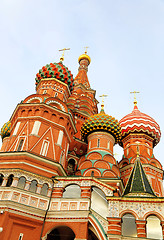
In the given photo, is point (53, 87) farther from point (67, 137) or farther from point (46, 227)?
point (46, 227)

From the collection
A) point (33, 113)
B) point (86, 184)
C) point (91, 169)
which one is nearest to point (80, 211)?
point (86, 184)

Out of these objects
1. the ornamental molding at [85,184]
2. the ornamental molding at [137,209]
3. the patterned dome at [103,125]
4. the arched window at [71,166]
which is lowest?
the ornamental molding at [137,209]

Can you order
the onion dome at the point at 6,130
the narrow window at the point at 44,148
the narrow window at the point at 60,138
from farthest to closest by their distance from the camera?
the onion dome at the point at 6,130, the narrow window at the point at 60,138, the narrow window at the point at 44,148

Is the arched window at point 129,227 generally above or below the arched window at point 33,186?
below

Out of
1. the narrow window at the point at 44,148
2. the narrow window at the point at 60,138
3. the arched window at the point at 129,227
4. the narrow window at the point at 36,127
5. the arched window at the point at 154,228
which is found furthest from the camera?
the narrow window at the point at 60,138

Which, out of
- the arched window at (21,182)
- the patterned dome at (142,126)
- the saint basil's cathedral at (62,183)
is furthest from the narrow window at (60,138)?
the patterned dome at (142,126)

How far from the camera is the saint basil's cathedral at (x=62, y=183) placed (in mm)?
10906

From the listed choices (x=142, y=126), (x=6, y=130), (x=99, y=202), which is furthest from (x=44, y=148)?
(x=142, y=126)

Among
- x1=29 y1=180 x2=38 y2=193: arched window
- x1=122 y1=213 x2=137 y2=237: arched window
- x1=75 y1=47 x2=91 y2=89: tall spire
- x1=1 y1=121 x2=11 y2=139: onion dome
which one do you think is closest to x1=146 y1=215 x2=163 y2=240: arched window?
x1=122 y1=213 x2=137 y2=237: arched window

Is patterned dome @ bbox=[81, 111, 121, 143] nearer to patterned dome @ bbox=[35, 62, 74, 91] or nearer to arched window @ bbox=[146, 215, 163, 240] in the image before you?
patterned dome @ bbox=[35, 62, 74, 91]

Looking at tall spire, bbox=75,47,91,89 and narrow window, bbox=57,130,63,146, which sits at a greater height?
tall spire, bbox=75,47,91,89

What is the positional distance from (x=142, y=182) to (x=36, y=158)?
516 centimetres

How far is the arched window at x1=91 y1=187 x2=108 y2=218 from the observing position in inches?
479

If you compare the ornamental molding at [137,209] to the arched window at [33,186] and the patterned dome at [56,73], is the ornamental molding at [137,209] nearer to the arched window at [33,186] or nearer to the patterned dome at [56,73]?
the arched window at [33,186]
